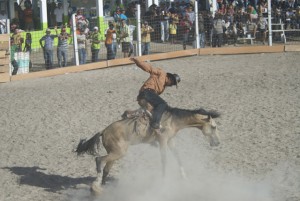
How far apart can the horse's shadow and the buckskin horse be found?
2.10 feet

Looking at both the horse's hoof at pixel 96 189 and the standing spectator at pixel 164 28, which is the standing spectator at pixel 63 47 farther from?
the horse's hoof at pixel 96 189

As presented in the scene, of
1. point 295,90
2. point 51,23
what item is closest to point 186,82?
point 295,90

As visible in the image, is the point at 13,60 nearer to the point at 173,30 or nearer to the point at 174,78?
the point at 173,30

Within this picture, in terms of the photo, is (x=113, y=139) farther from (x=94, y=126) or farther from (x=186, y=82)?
(x=186, y=82)

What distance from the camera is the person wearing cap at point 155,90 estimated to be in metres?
9.14

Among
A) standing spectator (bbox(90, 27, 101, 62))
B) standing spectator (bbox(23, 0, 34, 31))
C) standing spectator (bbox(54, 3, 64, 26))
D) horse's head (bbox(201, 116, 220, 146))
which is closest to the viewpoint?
horse's head (bbox(201, 116, 220, 146))

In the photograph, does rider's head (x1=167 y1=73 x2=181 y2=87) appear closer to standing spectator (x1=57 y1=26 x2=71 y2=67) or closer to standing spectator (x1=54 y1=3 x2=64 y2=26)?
standing spectator (x1=57 y1=26 x2=71 y2=67)

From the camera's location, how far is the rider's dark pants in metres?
9.07

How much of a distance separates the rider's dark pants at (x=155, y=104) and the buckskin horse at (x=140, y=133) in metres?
0.10

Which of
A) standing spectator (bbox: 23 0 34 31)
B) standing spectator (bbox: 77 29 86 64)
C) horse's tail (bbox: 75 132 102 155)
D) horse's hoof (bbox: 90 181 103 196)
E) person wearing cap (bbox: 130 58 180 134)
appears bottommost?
horse's hoof (bbox: 90 181 103 196)

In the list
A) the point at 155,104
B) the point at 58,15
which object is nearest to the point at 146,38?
the point at 58,15

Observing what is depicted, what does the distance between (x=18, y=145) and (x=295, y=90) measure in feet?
22.2

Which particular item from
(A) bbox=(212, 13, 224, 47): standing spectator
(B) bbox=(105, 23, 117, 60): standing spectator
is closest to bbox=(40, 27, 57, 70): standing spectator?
(B) bbox=(105, 23, 117, 60): standing spectator

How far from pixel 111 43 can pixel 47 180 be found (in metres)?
12.0
